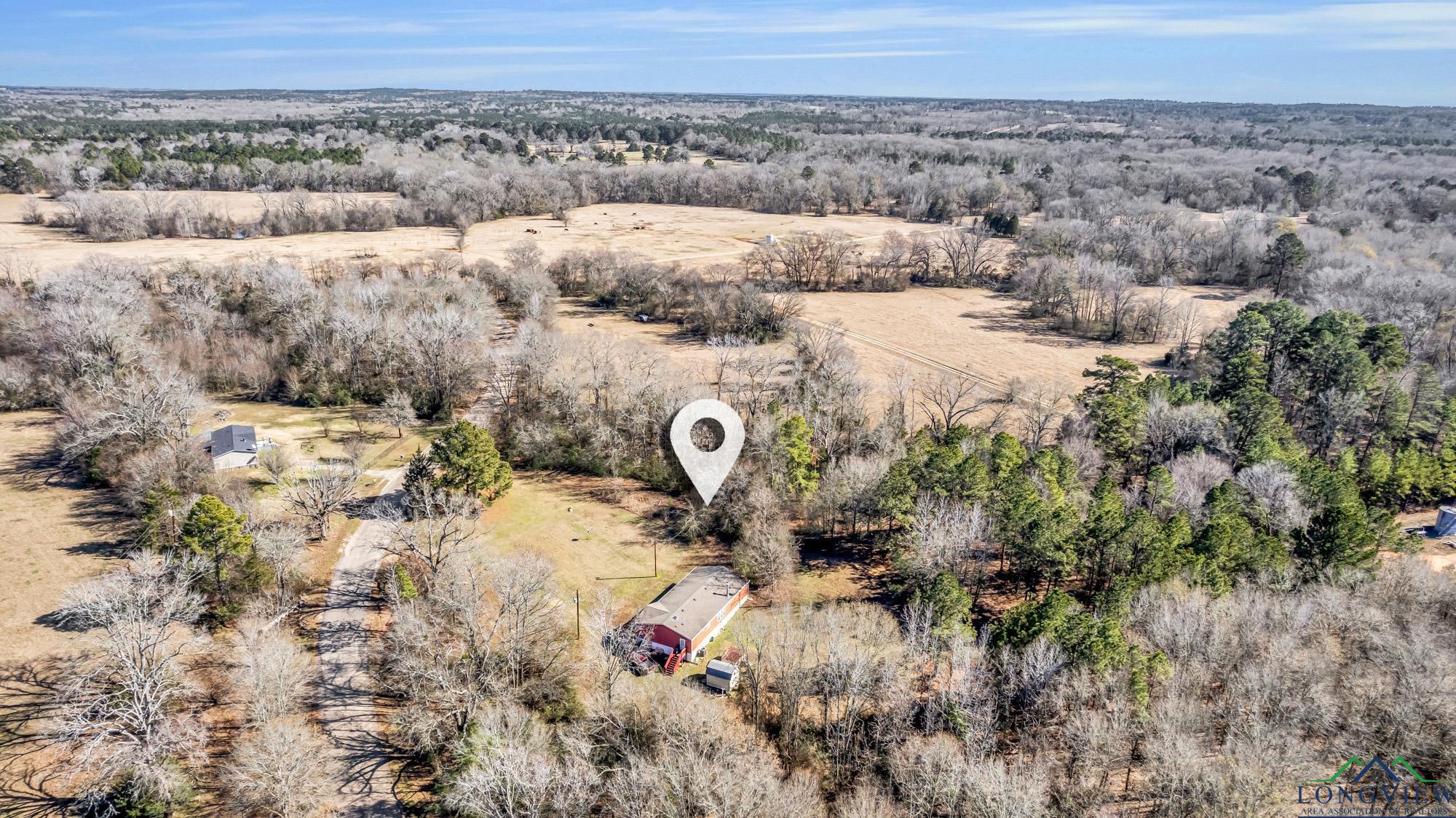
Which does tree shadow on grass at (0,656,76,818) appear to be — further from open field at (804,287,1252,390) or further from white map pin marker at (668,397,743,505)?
open field at (804,287,1252,390)

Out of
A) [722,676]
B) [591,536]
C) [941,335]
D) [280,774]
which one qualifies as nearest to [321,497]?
[591,536]

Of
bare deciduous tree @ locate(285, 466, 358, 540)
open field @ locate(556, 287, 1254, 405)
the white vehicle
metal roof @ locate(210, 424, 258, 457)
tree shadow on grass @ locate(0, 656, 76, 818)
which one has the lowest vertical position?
tree shadow on grass @ locate(0, 656, 76, 818)

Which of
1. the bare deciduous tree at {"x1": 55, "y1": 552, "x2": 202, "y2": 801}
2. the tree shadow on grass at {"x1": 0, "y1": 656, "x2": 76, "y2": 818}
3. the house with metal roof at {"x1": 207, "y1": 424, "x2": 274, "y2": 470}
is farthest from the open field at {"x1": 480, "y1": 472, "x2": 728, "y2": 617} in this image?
the tree shadow on grass at {"x1": 0, "y1": 656, "x2": 76, "y2": 818}

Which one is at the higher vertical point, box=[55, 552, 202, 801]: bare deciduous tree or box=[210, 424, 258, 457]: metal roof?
box=[210, 424, 258, 457]: metal roof

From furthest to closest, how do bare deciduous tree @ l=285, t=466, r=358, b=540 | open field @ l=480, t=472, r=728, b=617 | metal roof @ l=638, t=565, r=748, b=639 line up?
bare deciduous tree @ l=285, t=466, r=358, b=540 → open field @ l=480, t=472, r=728, b=617 → metal roof @ l=638, t=565, r=748, b=639

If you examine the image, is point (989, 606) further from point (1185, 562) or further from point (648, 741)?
point (648, 741)

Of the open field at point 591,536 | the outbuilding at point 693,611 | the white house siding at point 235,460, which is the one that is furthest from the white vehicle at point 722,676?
the white house siding at point 235,460

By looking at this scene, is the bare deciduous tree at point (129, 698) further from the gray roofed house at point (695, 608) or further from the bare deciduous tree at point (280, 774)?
the gray roofed house at point (695, 608)
